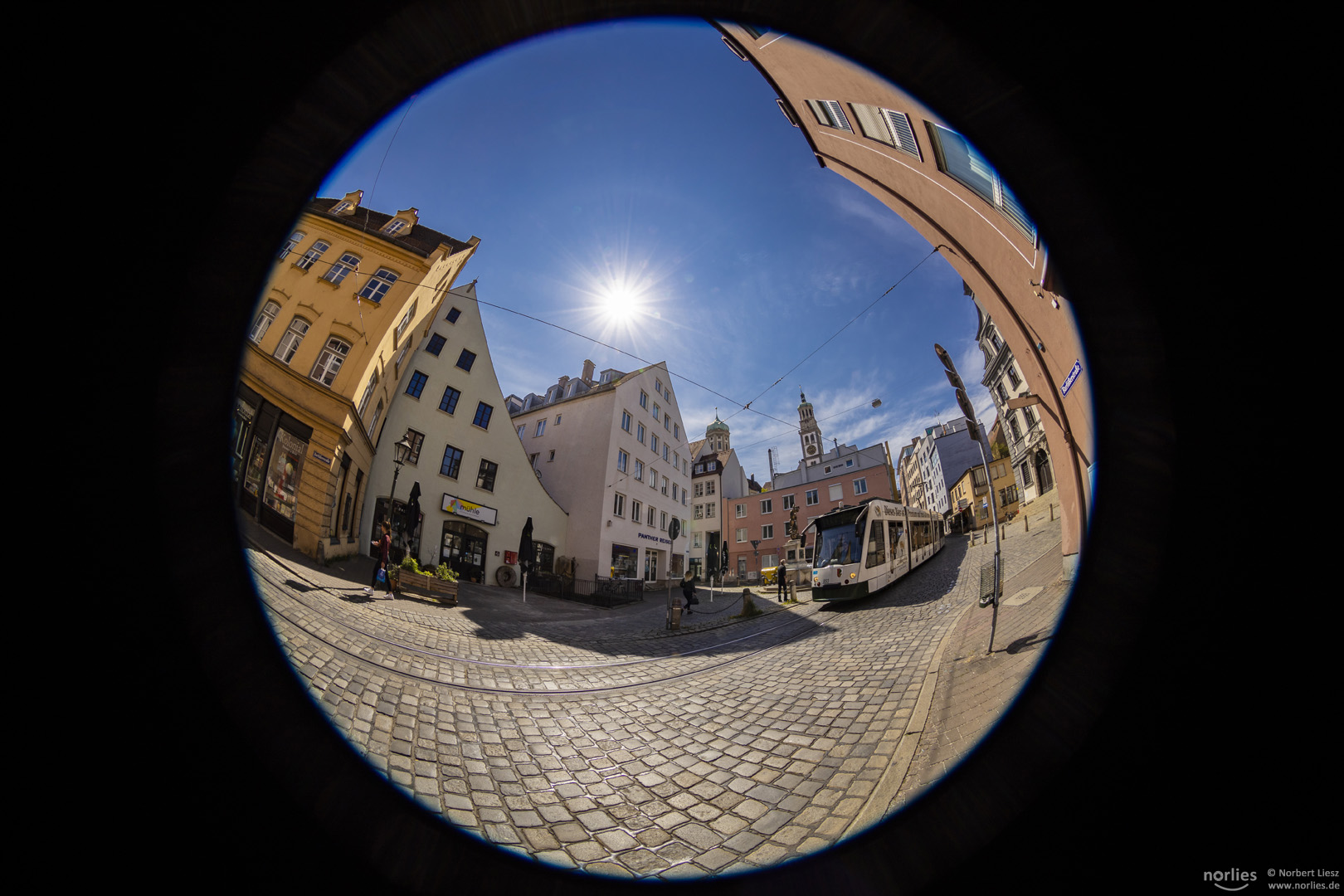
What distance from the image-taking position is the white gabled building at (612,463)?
3.15 m

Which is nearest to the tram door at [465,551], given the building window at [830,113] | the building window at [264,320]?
the building window at [264,320]

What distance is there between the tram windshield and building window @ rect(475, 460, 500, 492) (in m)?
5.11

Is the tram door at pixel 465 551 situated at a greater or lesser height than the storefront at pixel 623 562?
greater

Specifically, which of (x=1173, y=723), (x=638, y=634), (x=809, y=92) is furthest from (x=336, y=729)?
(x=809, y=92)

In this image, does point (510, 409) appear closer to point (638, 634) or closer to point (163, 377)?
point (163, 377)

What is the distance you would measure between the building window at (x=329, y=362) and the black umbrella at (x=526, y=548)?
1.40 meters

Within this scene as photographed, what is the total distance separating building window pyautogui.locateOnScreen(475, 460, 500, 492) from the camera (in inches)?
87.4

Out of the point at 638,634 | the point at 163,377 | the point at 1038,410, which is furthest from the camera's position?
the point at 638,634

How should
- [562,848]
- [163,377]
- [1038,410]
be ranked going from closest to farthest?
[163,377] → [562,848] → [1038,410]

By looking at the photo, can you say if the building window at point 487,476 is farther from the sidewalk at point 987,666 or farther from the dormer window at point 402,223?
the sidewalk at point 987,666

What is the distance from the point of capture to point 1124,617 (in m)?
0.91

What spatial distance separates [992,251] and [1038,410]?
1.25 m

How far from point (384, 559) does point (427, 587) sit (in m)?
0.21

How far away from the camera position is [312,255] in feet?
3.96
